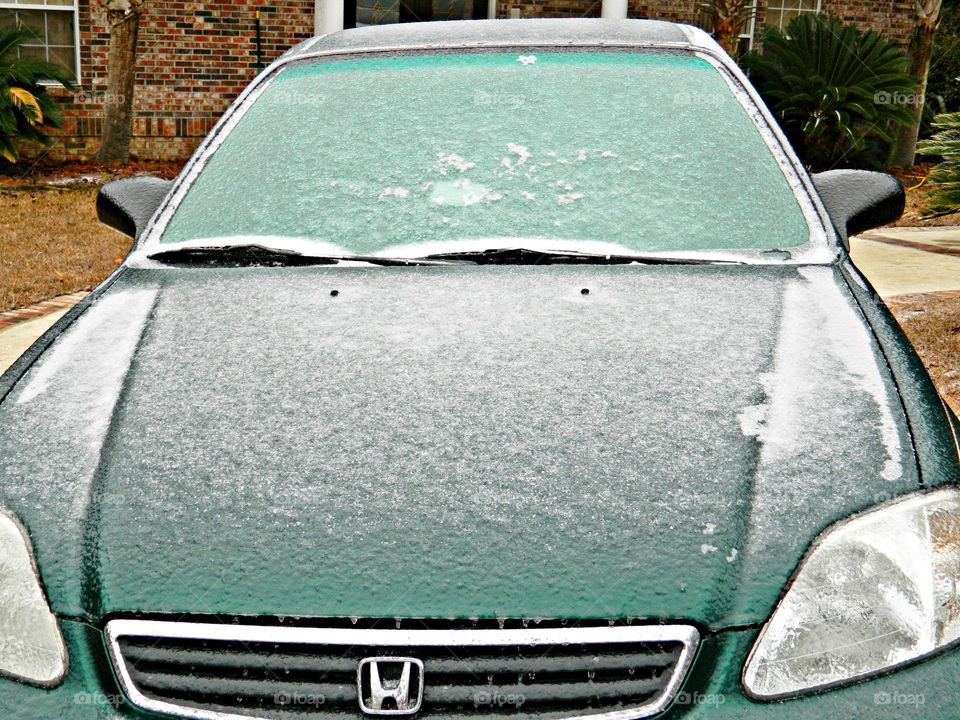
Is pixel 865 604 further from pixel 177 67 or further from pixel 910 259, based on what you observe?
pixel 177 67

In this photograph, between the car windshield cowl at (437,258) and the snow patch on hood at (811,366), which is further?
the car windshield cowl at (437,258)

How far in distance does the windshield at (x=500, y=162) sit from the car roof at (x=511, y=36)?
8 cm

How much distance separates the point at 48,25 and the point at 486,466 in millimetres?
13920

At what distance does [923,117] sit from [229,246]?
16.1m

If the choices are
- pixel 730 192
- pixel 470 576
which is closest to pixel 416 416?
pixel 470 576

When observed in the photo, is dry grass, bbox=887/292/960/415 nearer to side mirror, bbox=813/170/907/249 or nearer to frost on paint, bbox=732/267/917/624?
side mirror, bbox=813/170/907/249

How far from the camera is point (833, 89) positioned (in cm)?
1409

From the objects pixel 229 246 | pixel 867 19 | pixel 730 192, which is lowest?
pixel 229 246

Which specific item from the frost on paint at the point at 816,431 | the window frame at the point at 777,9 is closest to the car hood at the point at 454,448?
the frost on paint at the point at 816,431

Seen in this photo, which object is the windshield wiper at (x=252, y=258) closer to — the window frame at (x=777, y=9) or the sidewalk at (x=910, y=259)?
the sidewalk at (x=910, y=259)

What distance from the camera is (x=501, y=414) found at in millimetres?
2014

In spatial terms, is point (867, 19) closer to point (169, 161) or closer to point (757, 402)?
point (169, 161)

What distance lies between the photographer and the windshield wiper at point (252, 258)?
271 cm

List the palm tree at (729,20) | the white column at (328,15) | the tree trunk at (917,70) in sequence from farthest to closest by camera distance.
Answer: the tree trunk at (917,70)
the white column at (328,15)
the palm tree at (729,20)
